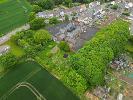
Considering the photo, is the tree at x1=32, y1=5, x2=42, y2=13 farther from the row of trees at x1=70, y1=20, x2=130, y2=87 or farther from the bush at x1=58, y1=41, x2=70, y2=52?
the row of trees at x1=70, y1=20, x2=130, y2=87

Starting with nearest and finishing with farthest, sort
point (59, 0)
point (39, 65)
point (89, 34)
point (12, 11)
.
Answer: point (39, 65) → point (89, 34) → point (12, 11) → point (59, 0)

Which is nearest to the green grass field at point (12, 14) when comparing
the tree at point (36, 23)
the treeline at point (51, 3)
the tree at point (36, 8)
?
the tree at point (36, 8)

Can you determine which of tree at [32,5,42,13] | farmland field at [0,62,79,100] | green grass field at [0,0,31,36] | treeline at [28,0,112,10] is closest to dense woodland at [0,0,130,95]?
farmland field at [0,62,79,100]

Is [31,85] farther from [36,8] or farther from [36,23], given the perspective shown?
[36,8]

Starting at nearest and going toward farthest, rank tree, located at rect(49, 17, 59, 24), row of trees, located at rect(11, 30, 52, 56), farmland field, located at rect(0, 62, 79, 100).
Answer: farmland field, located at rect(0, 62, 79, 100)
row of trees, located at rect(11, 30, 52, 56)
tree, located at rect(49, 17, 59, 24)

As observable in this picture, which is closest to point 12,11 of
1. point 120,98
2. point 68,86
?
point 68,86

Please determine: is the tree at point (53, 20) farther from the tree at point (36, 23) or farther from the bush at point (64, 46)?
the bush at point (64, 46)

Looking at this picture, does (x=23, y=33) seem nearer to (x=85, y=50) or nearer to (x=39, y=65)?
(x=39, y=65)
